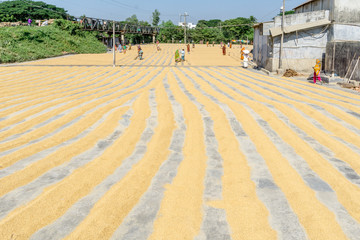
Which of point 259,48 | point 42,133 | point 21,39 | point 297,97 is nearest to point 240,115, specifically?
point 297,97

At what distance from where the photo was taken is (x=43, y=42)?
1369 inches

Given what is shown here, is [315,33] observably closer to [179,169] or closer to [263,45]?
[263,45]

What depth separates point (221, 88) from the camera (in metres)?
12.8

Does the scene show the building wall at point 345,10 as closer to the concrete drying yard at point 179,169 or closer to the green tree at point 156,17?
the concrete drying yard at point 179,169

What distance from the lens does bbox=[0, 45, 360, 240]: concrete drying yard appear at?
3281mm

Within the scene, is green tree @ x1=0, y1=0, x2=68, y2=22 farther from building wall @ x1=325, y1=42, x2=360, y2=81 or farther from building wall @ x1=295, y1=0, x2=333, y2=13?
building wall @ x1=325, y1=42, x2=360, y2=81

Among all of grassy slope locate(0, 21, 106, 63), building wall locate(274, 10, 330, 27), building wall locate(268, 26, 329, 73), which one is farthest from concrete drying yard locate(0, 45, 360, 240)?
grassy slope locate(0, 21, 106, 63)

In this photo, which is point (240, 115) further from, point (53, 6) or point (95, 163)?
point (53, 6)

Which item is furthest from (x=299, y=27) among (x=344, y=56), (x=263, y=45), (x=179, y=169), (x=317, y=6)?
(x=179, y=169)

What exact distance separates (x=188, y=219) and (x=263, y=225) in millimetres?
726

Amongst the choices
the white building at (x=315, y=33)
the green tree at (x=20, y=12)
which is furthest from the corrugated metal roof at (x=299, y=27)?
the green tree at (x=20, y=12)

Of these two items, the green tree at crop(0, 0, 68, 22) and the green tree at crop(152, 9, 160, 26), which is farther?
the green tree at crop(152, 9, 160, 26)

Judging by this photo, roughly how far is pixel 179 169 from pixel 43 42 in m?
34.1

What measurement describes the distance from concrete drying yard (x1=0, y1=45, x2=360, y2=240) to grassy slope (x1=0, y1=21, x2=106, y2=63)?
21417 millimetres
